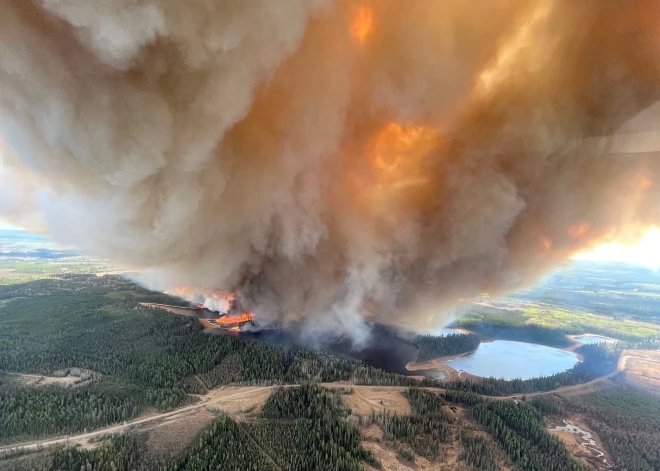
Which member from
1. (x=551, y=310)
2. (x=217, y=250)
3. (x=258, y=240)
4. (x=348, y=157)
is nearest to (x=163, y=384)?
(x=217, y=250)

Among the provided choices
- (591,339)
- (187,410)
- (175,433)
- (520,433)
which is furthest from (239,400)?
(591,339)

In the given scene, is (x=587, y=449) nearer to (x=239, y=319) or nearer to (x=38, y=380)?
(x=239, y=319)

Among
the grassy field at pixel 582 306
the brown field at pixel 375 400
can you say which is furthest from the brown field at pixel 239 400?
the grassy field at pixel 582 306

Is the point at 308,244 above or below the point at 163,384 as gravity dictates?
above

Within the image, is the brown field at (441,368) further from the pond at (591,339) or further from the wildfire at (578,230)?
the pond at (591,339)

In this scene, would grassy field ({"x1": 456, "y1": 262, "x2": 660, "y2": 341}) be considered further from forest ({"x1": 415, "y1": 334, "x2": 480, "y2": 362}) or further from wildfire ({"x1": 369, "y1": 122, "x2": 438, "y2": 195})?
wildfire ({"x1": 369, "y1": 122, "x2": 438, "y2": 195})

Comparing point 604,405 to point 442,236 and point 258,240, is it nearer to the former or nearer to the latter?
point 442,236
